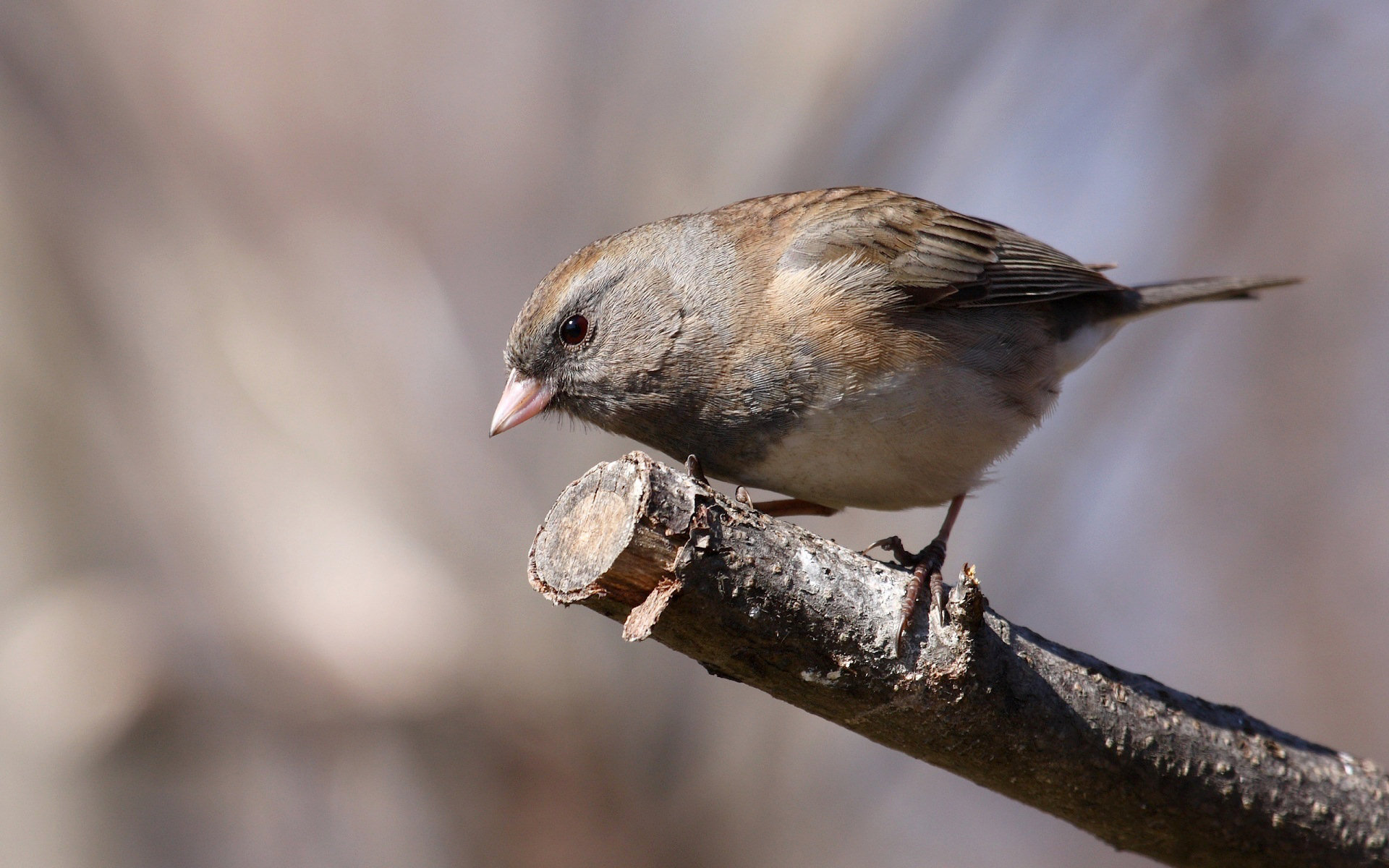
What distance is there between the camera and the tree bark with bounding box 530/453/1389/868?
6.15ft

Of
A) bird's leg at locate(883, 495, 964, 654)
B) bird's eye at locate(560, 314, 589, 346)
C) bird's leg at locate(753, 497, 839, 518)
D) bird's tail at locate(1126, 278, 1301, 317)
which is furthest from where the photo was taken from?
bird's tail at locate(1126, 278, 1301, 317)

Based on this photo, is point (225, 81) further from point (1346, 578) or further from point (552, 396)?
point (1346, 578)

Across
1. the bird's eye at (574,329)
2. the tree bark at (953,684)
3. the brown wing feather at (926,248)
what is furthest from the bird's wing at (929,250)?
the tree bark at (953,684)

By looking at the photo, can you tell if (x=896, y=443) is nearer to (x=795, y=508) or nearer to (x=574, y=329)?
(x=795, y=508)

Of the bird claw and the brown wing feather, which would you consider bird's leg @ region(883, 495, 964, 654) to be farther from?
the brown wing feather

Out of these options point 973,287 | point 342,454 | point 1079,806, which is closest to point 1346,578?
point 973,287

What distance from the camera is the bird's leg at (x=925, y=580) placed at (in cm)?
206

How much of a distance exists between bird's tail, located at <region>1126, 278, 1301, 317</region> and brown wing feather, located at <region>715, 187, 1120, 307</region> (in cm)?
27

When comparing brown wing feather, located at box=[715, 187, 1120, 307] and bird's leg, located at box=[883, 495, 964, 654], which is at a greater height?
brown wing feather, located at box=[715, 187, 1120, 307]

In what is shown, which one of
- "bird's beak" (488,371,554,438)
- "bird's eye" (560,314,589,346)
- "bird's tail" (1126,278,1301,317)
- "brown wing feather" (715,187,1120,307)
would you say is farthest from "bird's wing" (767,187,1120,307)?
"bird's beak" (488,371,554,438)

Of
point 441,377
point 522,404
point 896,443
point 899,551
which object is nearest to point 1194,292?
point 896,443

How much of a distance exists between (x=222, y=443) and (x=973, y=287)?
3.72m

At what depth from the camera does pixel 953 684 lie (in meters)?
2.08

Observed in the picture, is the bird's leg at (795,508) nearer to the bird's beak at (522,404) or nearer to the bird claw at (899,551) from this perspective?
the bird claw at (899,551)
